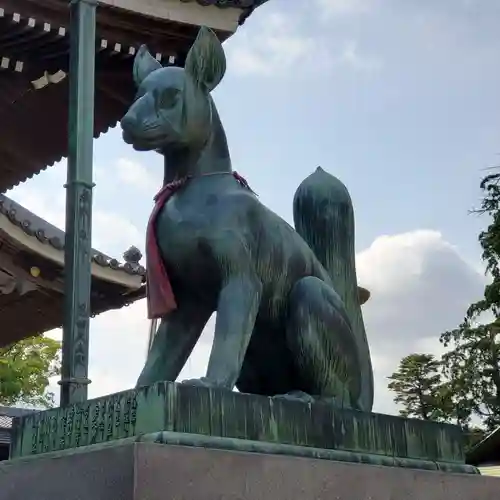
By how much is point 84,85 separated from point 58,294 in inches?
130

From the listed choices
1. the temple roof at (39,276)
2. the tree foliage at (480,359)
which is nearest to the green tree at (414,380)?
the tree foliage at (480,359)

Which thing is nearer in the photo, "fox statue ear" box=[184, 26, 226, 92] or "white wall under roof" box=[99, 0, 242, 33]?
"fox statue ear" box=[184, 26, 226, 92]

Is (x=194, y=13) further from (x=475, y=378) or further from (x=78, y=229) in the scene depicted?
(x=475, y=378)

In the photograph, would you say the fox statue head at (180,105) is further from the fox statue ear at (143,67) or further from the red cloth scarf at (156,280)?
the red cloth scarf at (156,280)

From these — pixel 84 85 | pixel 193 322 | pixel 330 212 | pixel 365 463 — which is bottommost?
pixel 365 463

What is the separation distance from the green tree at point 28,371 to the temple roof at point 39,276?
1201cm

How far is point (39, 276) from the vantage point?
285 inches

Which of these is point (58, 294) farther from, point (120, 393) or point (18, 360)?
point (18, 360)

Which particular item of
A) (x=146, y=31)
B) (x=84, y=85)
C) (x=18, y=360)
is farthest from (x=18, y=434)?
(x=18, y=360)

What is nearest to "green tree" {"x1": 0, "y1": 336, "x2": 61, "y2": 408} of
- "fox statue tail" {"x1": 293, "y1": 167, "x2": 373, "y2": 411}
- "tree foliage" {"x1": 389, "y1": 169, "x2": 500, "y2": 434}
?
"tree foliage" {"x1": 389, "y1": 169, "x2": 500, "y2": 434}

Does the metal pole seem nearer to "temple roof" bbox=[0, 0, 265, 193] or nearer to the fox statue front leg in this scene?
"temple roof" bbox=[0, 0, 265, 193]

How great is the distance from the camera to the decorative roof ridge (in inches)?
270

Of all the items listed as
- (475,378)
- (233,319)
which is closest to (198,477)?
(233,319)

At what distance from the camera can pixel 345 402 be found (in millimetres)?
2387
